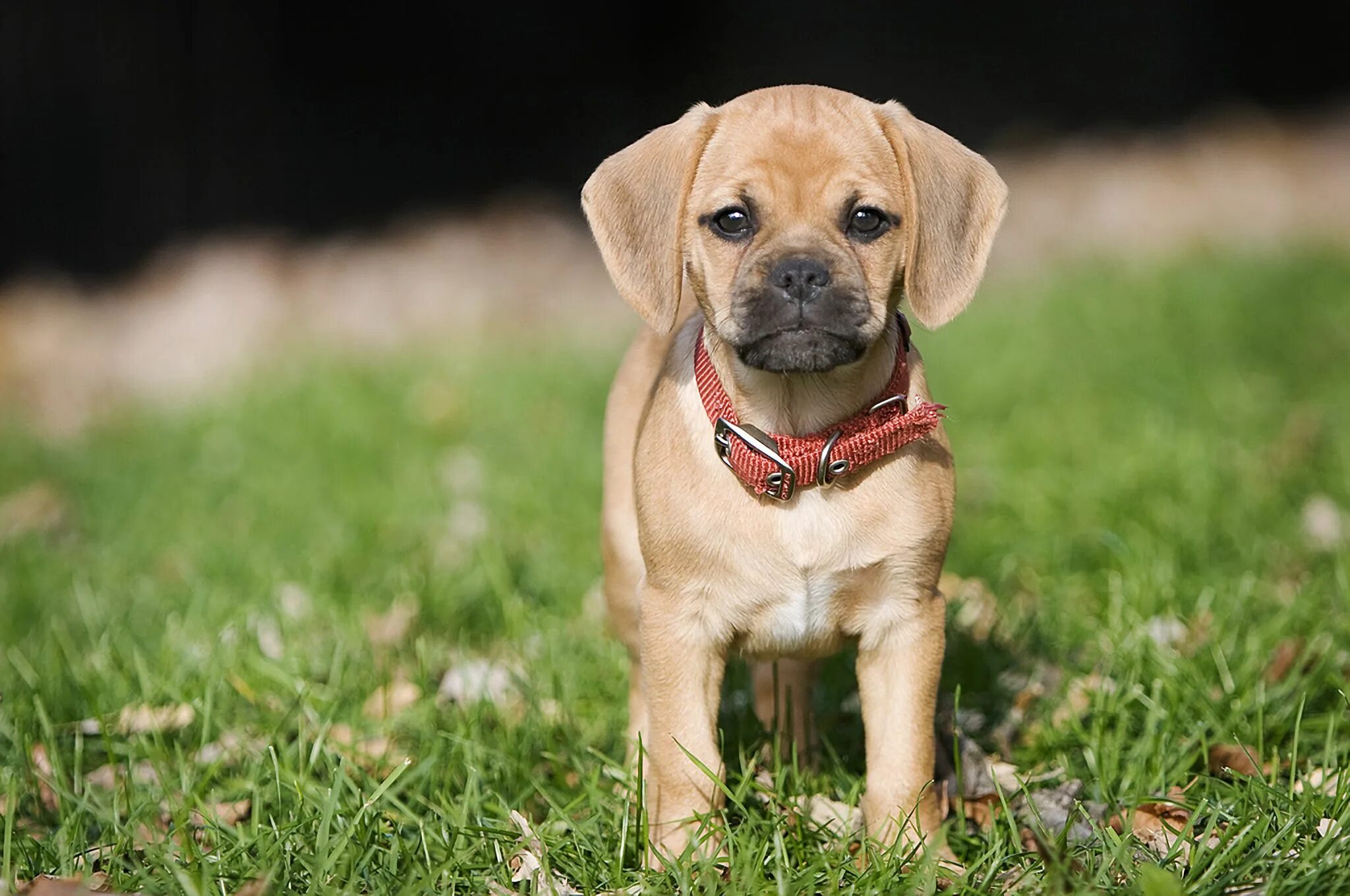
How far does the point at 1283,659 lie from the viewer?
333 cm

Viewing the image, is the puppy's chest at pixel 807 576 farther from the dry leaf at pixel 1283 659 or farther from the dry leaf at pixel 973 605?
the dry leaf at pixel 1283 659

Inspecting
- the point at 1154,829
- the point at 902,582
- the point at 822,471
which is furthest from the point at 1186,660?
the point at 822,471

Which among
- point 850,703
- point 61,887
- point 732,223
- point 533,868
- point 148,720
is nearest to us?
point 61,887

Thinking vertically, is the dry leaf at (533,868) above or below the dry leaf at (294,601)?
above

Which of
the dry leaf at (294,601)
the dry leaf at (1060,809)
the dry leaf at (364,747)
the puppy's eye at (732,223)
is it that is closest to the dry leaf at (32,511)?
the dry leaf at (294,601)

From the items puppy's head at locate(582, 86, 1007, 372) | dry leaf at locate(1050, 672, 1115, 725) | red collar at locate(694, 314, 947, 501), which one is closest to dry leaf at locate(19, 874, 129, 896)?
red collar at locate(694, 314, 947, 501)

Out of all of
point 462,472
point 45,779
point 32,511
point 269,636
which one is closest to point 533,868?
point 45,779

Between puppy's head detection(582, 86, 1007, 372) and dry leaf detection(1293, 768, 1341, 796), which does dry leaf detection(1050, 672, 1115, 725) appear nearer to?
dry leaf detection(1293, 768, 1341, 796)

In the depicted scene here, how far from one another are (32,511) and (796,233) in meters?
4.35

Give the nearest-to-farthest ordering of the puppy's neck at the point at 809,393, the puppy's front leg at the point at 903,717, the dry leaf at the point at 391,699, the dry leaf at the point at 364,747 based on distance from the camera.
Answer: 1. the puppy's front leg at the point at 903,717
2. the puppy's neck at the point at 809,393
3. the dry leaf at the point at 364,747
4. the dry leaf at the point at 391,699

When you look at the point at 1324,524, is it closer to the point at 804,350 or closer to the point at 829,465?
the point at 829,465

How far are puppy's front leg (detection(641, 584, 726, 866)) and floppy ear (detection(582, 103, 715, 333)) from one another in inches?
24.5

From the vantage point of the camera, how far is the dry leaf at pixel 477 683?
136 inches

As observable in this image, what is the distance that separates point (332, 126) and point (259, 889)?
29.2 ft
